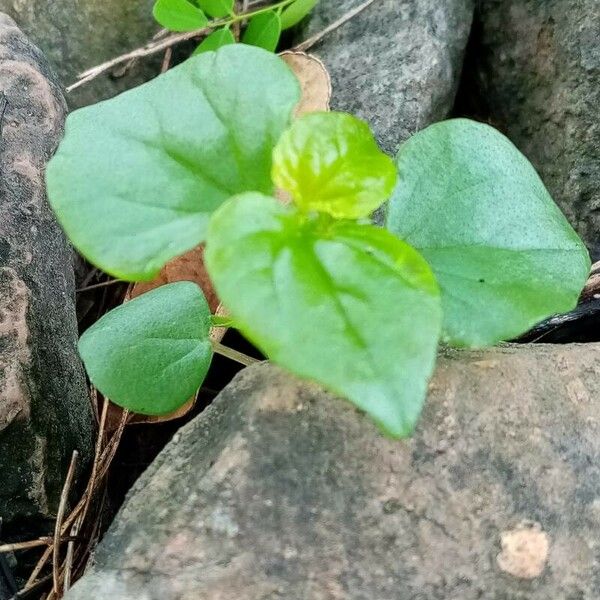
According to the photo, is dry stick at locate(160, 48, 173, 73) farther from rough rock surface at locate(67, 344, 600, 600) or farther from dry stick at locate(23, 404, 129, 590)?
rough rock surface at locate(67, 344, 600, 600)

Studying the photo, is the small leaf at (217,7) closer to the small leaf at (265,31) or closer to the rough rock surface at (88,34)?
the small leaf at (265,31)

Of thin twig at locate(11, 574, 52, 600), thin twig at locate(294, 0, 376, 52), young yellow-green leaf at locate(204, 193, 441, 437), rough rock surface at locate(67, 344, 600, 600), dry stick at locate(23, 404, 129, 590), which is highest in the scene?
young yellow-green leaf at locate(204, 193, 441, 437)

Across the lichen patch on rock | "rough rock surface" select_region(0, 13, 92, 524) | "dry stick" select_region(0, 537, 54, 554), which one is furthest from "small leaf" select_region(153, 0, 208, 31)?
the lichen patch on rock

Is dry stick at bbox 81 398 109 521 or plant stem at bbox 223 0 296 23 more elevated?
plant stem at bbox 223 0 296 23

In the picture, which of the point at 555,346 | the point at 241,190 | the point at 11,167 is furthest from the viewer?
the point at 11,167

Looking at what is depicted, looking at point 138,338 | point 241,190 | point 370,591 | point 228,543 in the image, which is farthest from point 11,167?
point 370,591

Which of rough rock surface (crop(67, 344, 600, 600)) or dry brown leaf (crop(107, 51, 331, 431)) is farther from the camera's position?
dry brown leaf (crop(107, 51, 331, 431))

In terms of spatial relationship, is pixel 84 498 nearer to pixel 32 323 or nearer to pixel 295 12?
pixel 32 323

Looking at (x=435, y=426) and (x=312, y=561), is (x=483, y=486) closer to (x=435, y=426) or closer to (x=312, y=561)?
(x=435, y=426)

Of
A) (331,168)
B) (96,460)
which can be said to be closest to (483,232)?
(331,168)
